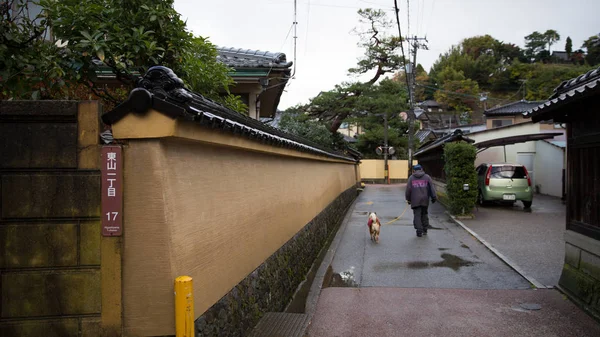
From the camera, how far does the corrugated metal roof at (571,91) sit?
510cm

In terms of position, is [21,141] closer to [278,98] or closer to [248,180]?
[248,180]

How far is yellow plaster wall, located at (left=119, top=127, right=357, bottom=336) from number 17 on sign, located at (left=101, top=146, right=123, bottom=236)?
0.23 feet

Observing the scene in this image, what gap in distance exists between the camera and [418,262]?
9312 mm

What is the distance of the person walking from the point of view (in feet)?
39.7

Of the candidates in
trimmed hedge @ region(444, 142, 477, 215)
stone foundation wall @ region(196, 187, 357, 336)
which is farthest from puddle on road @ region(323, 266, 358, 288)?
trimmed hedge @ region(444, 142, 477, 215)

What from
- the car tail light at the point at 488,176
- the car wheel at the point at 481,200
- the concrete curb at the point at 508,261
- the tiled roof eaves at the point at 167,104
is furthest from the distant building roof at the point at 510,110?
the tiled roof eaves at the point at 167,104

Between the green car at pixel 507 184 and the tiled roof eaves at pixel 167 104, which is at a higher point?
the tiled roof eaves at pixel 167 104

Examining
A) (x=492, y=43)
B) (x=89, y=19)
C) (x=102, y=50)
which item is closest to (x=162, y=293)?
(x=102, y=50)

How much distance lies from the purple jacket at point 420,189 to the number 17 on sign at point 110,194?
392 inches

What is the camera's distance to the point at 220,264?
4211 millimetres

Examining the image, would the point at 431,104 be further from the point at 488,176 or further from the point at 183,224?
the point at 183,224

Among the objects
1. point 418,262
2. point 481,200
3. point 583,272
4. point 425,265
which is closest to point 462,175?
point 481,200

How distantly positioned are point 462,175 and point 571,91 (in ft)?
30.6

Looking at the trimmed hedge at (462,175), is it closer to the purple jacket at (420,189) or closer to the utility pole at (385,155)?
the purple jacket at (420,189)
